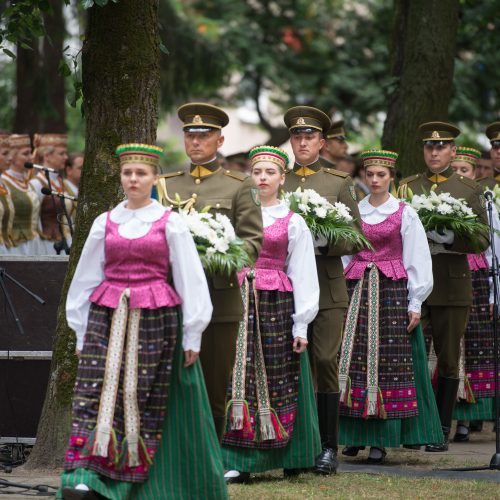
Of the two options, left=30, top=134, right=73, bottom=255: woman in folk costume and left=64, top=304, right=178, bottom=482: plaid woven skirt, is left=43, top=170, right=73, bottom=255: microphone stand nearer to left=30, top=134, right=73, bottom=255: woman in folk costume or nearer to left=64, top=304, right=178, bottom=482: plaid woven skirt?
left=30, top=134, right=73, bottom=255: woman in folk costume

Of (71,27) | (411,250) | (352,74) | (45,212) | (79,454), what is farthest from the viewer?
(352,74)

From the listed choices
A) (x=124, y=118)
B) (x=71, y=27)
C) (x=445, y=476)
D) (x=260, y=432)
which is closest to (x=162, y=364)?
(x=260, y=432)

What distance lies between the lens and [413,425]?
10.2m

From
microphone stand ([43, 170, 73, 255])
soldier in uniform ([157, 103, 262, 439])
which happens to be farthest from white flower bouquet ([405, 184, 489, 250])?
microphone stand ([43, 170, 73, 255])

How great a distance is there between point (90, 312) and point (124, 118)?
6.77ft

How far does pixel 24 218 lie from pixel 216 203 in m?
4.93

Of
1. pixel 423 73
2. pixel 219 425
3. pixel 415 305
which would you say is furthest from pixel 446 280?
pixel 219 425

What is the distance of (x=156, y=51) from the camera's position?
9.01m

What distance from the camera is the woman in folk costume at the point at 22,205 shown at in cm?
1275

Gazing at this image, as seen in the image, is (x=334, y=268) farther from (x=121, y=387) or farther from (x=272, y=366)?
(x=121, y=387)

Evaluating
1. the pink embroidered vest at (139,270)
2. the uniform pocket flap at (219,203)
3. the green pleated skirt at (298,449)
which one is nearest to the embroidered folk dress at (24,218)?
the green pleated skirt at (298,449)

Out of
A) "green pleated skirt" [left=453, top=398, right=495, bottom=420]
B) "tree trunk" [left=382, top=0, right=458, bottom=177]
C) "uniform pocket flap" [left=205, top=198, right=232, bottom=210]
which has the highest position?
"tree trunk" [left=382, top=0, right=458, bottom=177]

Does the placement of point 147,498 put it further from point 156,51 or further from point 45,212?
point 45,212

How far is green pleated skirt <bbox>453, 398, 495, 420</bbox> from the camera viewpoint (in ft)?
38.2
